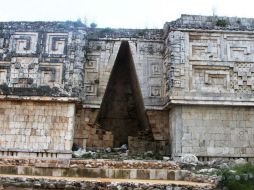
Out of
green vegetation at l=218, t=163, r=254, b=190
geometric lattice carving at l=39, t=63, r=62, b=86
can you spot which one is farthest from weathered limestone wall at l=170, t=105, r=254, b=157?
geometric lattice carving at l=39, t=63, r=62, b=86

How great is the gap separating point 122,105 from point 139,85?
1533 millimetres

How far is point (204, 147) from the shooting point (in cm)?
1138

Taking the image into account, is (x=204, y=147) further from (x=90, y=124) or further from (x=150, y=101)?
(x=90, y=124)

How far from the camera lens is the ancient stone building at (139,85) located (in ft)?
37.7

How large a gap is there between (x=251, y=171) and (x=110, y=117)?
6775 mm

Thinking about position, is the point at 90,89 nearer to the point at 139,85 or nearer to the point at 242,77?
the point at 139,85

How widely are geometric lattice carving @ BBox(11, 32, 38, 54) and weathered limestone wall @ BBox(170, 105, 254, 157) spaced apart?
187 inches

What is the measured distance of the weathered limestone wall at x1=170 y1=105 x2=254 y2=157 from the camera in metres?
11.4

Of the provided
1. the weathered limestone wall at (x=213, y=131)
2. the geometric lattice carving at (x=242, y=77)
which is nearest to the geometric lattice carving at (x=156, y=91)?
the weathered limestone wall at (x=213, y=131)

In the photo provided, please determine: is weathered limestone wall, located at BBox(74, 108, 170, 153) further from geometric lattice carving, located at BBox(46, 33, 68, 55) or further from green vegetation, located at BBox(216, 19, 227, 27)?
green vegetation, located at BBox(216, 19, 227, 27)

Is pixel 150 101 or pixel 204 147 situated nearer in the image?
pixel 204 147

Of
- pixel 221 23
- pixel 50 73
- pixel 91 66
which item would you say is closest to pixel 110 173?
pixel 50 73

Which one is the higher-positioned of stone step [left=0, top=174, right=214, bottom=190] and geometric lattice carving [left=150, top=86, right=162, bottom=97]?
geometric lattice carving [left=150, top=86, right=162, bottom=97]

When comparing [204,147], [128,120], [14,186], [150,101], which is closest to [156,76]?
[150,101]
